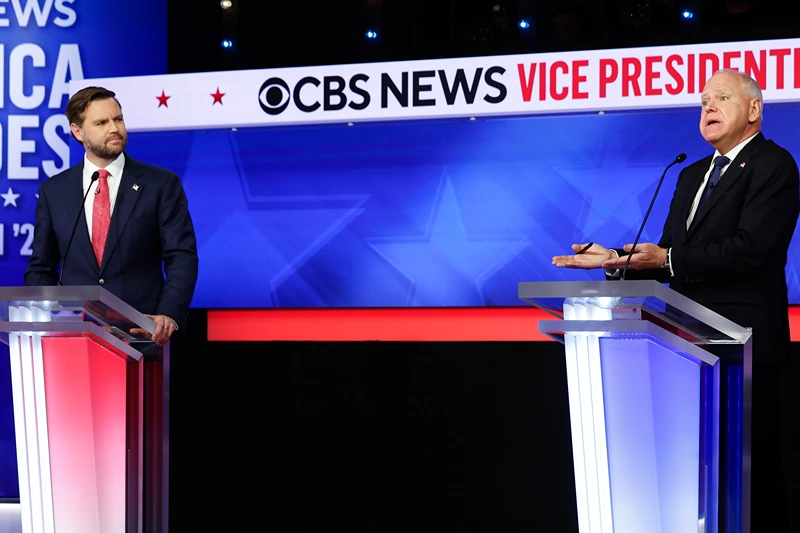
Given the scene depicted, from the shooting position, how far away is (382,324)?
189 inches

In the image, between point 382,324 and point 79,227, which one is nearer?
point 79,227

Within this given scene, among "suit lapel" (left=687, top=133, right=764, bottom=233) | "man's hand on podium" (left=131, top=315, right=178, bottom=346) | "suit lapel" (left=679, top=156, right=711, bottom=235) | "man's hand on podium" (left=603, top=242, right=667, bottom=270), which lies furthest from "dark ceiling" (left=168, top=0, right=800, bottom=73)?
"man's hand on podium" (left=131, top=315, right=178, bottom=346)

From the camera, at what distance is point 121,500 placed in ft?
7.69

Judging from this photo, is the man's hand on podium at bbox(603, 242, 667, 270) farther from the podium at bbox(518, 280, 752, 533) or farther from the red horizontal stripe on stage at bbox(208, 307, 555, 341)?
the red horizontal stripe on stage at bbox(208, 307, 555, 341)

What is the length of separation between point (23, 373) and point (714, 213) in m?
1.65

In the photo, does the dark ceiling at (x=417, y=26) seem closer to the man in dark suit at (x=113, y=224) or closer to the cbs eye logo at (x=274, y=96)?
the cbs eye logo at (x=274, y=96)

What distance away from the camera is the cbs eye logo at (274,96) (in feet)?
15.5

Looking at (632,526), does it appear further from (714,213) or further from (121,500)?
(121,500)

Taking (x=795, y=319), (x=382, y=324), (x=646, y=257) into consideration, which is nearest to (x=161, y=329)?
(x=646, y=257)

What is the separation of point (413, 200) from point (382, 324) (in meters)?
0.61

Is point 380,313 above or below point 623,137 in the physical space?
below

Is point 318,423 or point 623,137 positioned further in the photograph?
point 623,137

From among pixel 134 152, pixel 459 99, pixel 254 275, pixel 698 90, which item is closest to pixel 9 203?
pixel 134 152

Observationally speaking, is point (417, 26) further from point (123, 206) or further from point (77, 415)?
point (77, 415)
